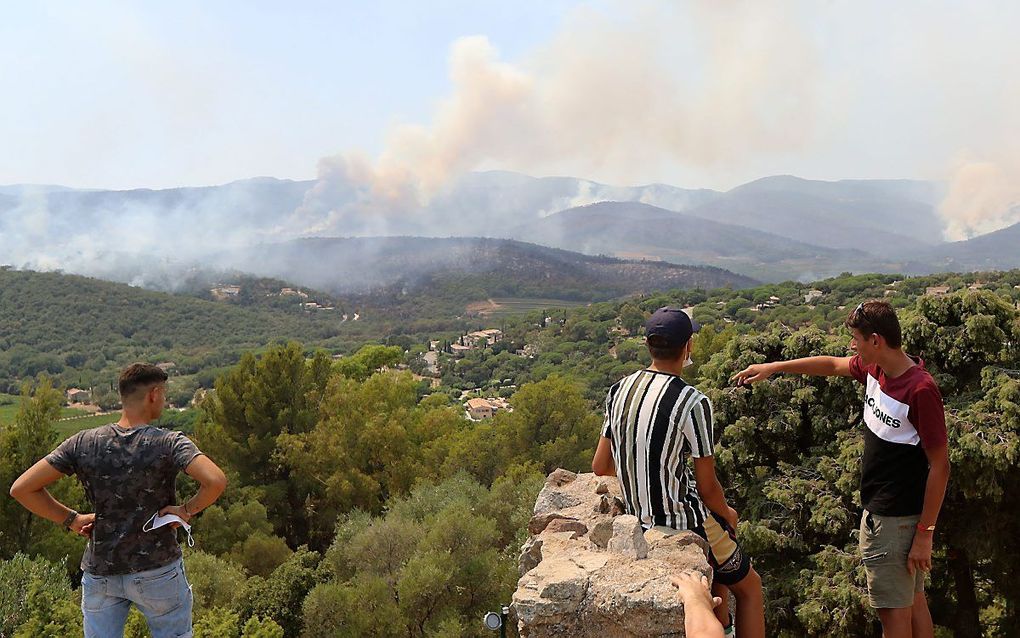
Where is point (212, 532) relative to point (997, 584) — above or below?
below

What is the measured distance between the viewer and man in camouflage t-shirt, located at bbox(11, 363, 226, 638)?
4.33 metres

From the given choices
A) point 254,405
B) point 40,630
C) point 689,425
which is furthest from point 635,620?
point 254,405

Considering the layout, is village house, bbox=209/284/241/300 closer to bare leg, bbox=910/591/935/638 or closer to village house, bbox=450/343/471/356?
village house, bbox=450/343/471/356

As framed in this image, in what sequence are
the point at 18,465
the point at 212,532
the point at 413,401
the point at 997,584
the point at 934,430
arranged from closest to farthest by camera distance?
the point at 934,430 → the point at 997,584 → the point at 18,465 → the point at 212,532 → the point at 413,401

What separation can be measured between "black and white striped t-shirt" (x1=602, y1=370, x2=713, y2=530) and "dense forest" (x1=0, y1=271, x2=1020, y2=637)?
715cm

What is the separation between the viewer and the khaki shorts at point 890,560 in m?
4.52

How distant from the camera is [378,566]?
16.2 meters

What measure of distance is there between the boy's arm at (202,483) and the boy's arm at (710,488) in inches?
113

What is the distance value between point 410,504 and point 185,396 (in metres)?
86.0

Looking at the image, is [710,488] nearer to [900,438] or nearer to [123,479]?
[900,438]

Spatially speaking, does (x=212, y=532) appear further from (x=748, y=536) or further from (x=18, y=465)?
(x=748, y=536)

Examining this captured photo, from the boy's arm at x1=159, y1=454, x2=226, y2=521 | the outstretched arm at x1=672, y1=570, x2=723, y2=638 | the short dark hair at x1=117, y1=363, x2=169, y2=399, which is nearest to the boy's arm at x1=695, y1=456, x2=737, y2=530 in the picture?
the outstretched arm at x1=672, y1=570, x2=723, y2=638

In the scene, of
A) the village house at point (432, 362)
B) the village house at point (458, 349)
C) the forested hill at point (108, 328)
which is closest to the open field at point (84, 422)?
the forested hill at point (108, 328)

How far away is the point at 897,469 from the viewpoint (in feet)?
14.5
